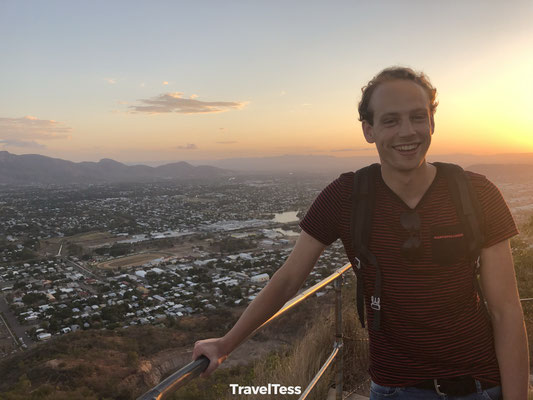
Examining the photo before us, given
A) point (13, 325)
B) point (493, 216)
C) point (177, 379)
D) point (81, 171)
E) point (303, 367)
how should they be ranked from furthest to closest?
1. point (81, 171)
2. point (13, 325)
3. point (303, 367)
4. point (493, 216)
5. point (177, 379)

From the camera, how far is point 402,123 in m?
1.12

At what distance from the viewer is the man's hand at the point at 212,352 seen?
0.99 metres

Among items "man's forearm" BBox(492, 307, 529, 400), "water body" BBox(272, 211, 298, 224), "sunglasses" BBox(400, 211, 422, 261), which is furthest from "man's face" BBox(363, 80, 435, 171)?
"water body" BBox(272, 211, 298, 224)

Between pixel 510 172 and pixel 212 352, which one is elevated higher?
pixel 510 172

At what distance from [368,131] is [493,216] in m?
0.43

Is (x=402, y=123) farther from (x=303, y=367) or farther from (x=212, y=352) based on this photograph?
(x=303, y=367)

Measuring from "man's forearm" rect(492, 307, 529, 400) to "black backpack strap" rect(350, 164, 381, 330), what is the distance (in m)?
0.33

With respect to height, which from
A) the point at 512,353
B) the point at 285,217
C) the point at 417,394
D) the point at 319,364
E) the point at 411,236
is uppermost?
the point at 411,236

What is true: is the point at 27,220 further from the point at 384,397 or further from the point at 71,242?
the point at 384,397

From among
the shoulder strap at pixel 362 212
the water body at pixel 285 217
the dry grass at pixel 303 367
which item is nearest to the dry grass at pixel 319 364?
the dry grass at pixel 303 367

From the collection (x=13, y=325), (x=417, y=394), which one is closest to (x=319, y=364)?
(x=417, y=394)

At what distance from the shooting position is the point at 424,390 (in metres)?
1.06

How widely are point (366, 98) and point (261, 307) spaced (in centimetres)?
73

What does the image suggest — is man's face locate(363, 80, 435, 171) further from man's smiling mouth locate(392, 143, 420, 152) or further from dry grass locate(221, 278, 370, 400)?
dry grass locate(221, 278, 370, 400)
